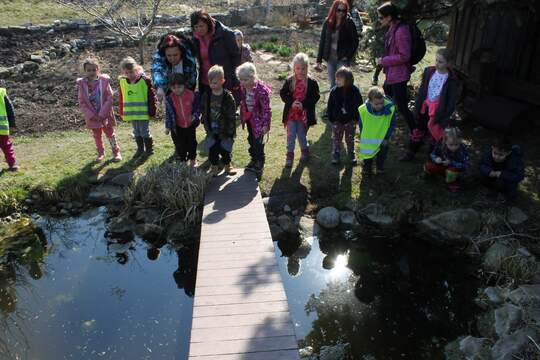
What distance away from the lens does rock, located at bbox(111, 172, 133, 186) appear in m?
5.87

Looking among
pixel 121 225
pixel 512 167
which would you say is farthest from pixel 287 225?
pixel 512 167

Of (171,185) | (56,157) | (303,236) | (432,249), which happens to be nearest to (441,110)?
(432,249)

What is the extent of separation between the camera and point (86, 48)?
10648mm

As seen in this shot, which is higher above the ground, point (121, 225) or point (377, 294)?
point (121, 225)

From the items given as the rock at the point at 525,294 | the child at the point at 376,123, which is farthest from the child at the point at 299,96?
the rock at the point at 525,294

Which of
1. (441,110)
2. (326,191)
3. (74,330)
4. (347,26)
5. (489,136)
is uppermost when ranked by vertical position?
(347,26)

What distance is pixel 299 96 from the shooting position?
5.66 meters

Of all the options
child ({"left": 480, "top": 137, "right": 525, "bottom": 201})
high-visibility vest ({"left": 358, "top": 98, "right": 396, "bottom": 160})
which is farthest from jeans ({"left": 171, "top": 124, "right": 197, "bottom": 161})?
child ({"left": 480, "top": 137, "right": 525, "bottom": 201})

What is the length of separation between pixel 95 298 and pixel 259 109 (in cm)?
273

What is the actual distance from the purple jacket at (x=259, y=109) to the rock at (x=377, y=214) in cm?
153

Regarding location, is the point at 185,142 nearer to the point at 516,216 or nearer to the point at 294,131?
the point at 294,131

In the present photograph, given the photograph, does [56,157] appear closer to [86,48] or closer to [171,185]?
[171,185]

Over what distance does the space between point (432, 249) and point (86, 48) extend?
8946mm

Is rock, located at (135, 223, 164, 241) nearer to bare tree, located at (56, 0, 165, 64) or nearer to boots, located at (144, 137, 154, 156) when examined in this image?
boots, located at (144, 137, 154, 156)
